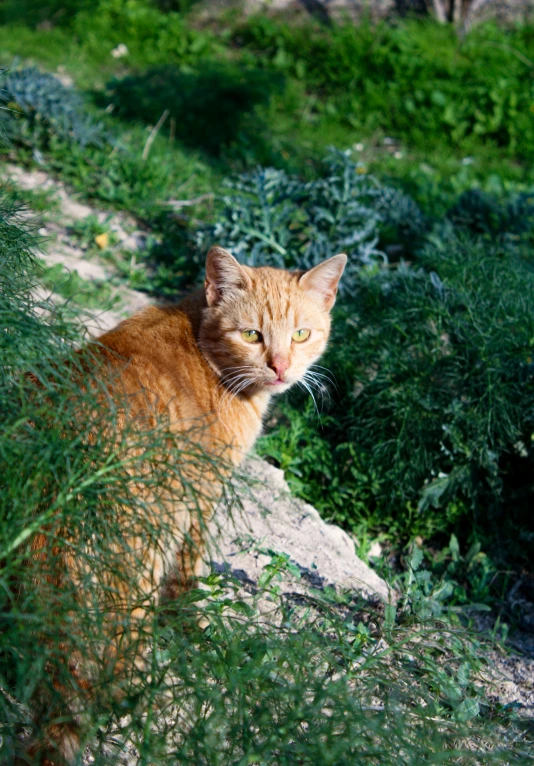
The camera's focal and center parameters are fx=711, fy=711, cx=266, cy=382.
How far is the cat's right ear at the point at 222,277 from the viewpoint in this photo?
2982 millimetres

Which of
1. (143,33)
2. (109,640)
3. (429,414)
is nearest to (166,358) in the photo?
(109,640)

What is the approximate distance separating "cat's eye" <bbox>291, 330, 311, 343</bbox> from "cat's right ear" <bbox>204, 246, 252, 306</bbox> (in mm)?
292

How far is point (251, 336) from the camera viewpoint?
3025 mm

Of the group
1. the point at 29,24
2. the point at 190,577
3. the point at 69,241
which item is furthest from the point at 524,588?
the point at 29,24

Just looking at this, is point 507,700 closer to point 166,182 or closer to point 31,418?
point 31,418

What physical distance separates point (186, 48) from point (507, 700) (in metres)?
7.27

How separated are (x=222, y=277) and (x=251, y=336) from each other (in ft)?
0.93

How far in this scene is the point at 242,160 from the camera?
630 centimetres

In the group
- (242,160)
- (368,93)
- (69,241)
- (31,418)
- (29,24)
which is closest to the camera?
(31,418)

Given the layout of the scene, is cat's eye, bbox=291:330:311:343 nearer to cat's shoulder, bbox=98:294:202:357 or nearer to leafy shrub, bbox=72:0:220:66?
cat's shoulder, bbox=98:294:202:357

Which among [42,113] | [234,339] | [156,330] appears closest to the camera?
[156,330]

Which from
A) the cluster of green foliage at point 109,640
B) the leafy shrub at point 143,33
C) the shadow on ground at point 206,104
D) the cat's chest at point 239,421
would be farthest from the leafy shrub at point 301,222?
the leafy shrub at point 143,33

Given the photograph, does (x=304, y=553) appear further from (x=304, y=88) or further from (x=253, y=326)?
(x=304, y=88)

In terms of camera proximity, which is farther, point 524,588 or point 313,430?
point 313,430
